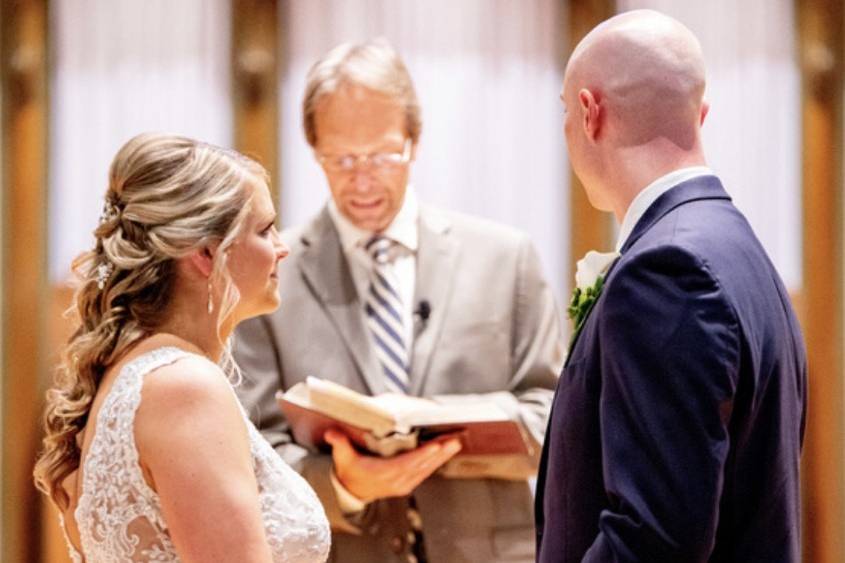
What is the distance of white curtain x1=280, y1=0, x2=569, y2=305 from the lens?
19.0ft

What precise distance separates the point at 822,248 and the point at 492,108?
156 cm

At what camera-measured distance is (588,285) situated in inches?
86.1

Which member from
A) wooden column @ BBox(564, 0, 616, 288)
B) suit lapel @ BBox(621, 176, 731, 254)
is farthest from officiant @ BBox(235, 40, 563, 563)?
wooden column @ BBox(564, 0, 616, 288)

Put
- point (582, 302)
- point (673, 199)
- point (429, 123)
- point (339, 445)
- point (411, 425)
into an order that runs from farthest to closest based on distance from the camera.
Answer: point (429, 123) < point (339, 445) < point (411, 425) < point (582, 302) < point (673, 199)

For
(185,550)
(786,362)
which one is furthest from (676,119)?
(185,550)

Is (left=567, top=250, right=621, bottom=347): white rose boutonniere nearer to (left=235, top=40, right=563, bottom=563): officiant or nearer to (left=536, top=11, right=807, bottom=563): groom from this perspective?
(left=536, top=11, right=807, bottom=563): groom

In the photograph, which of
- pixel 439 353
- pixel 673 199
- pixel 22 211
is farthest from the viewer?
pixel 22 211

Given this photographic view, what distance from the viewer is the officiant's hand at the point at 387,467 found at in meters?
3.23

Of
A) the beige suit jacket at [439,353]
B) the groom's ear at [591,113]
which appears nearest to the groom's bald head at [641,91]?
the groom's ear at [591,113]

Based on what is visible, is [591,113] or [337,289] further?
[337,289]

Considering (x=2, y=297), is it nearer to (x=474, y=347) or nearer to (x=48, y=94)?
(x=48, y=94)

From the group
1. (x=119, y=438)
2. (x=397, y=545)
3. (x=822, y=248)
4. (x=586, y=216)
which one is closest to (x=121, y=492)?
(x=119, y=438)

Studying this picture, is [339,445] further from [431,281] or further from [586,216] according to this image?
[586,216]

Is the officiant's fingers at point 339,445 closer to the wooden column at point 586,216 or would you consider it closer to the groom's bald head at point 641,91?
the groom's bald head at point 641,91
